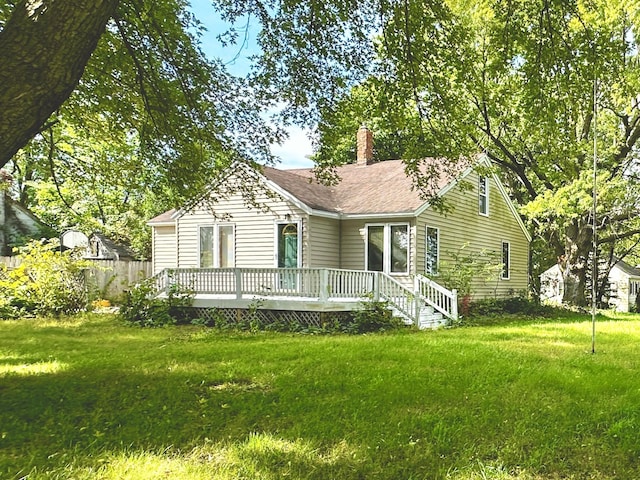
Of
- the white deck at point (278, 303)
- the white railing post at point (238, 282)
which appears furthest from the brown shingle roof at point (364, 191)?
the white deck at point (278, 303)

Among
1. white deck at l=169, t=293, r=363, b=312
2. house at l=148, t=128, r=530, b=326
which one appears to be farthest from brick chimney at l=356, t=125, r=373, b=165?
white deck at l=169, t=293, r=363, b=312

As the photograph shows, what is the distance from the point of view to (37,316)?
13695mm

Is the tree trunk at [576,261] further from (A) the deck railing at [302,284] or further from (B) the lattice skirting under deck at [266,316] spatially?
(B) the lattice skirting under deck at [266,316]

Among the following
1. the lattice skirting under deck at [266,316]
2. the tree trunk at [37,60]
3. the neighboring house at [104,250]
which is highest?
the tree trunk at [37,60]

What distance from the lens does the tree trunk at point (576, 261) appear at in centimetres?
1981

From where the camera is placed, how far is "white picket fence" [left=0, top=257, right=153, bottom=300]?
53.5 feet

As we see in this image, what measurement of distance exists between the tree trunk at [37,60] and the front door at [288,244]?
486 inches

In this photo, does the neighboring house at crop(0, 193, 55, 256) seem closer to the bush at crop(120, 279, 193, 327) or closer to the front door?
the bush at crop(120, 279, 193, 327)

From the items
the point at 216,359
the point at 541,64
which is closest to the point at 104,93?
the point at 216,359

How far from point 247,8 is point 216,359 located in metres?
4.97

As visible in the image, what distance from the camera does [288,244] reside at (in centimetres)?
1567

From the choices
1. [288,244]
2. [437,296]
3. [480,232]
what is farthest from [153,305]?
[480,232]

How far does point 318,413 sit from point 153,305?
9467 mm

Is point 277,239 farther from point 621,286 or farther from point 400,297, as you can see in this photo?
point 621,286
